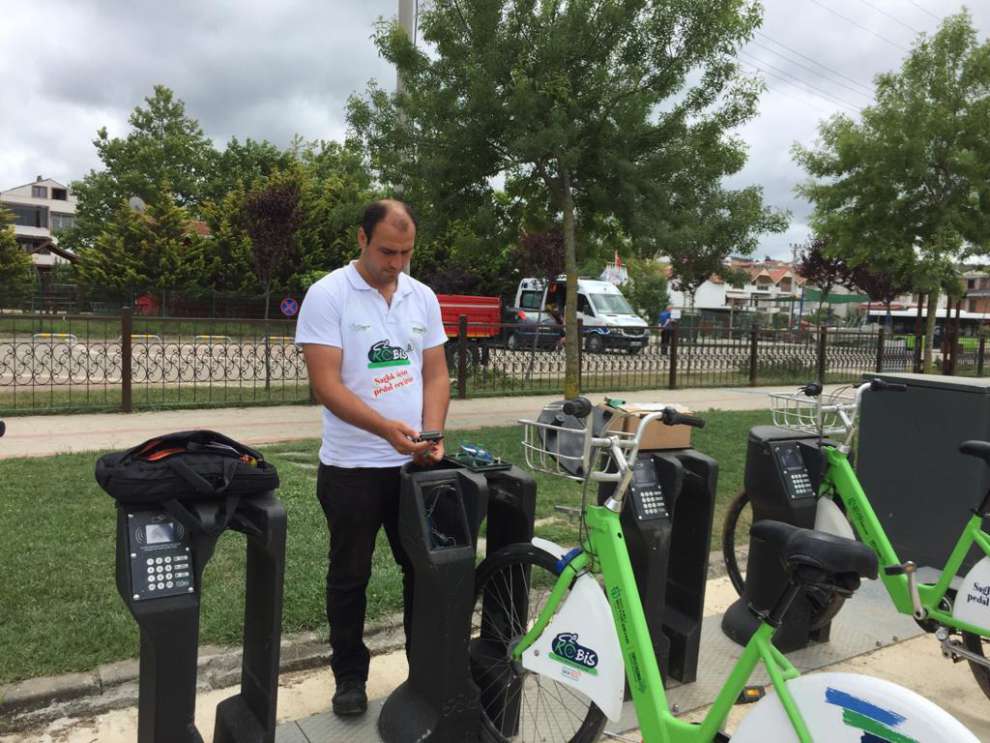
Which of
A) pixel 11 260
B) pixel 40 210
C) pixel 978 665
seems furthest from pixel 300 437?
pixel 40 210

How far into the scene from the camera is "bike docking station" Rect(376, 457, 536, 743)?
101 inches

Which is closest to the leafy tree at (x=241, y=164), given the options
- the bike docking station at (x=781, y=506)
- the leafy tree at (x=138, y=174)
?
the leafy tree at (x=138, y=174)

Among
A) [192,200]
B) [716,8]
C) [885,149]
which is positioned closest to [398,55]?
[716,8]

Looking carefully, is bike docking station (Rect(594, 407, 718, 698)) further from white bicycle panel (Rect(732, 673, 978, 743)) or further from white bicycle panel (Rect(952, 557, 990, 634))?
white bicycle panel (Rect(732, 673, 978, 743))

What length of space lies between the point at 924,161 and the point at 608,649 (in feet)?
48.6

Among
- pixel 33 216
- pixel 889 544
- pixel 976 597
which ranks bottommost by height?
pixel 976 597

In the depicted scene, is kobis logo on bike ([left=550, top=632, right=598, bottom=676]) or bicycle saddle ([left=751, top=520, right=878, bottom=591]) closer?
bicycle saddle ([left=751, top=520, right=878, bottom=591])

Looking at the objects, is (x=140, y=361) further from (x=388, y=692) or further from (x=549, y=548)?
(x=549, y=548)

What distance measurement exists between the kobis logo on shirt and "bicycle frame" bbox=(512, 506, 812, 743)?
0.92m

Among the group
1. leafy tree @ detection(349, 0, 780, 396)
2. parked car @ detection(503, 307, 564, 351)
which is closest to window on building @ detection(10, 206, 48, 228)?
parked car @ detection(503, 307, 564, 351)

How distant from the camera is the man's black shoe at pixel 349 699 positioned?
10.0 feet

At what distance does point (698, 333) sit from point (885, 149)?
4.86 meters

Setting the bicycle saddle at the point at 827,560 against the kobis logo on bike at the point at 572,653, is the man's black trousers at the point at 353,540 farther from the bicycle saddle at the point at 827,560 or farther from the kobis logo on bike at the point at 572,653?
Result: the bicycle saddle at the point at 827,560

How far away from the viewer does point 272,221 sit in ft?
88.9
